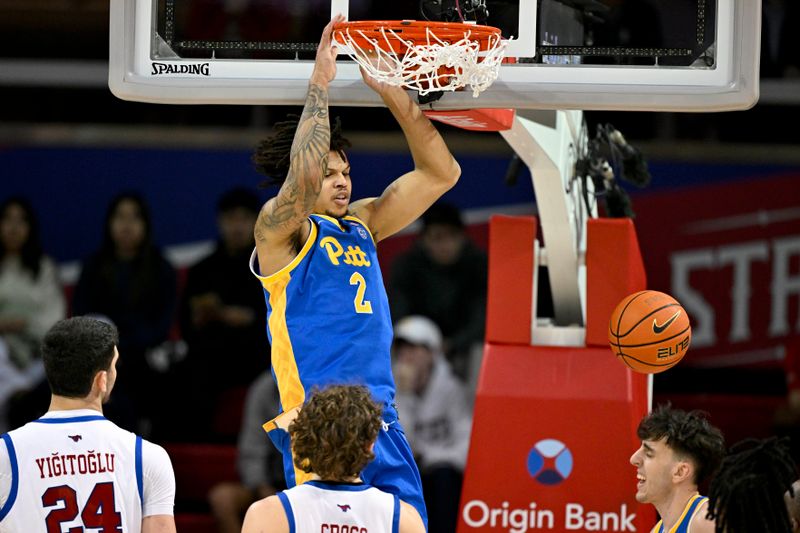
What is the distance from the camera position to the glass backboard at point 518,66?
468cm

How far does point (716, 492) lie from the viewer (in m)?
4.00

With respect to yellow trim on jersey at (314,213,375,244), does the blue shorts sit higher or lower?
lower

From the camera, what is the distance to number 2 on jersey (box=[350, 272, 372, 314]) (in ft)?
15.3

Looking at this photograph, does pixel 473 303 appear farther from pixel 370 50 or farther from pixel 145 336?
pixel 370 50

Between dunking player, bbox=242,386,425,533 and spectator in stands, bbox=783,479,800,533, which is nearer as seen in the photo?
dunking player, bbox=242,386,425,533

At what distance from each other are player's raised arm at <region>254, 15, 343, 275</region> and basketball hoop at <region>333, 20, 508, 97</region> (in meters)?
0.12

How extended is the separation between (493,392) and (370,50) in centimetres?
173

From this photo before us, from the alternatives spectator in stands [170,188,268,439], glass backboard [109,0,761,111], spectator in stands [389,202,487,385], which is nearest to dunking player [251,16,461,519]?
glass backboard [109,0,761,111]

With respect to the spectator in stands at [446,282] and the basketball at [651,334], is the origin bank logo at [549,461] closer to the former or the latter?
the basketball at [651,334]

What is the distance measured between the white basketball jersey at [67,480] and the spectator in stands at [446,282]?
16.5ft

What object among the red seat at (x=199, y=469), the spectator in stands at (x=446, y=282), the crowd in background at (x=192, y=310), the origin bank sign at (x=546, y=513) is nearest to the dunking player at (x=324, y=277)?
the origin bank sign at (x=546, y=513)

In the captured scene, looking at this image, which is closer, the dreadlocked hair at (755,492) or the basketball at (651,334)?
the dreadlocked hair at (755,492)

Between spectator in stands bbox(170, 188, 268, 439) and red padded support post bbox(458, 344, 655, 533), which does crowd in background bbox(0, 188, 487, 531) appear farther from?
red padded support post bbox(458, 344, 655, 533)

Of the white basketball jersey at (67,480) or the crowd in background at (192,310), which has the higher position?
the white basketball jersey at (67,480)
